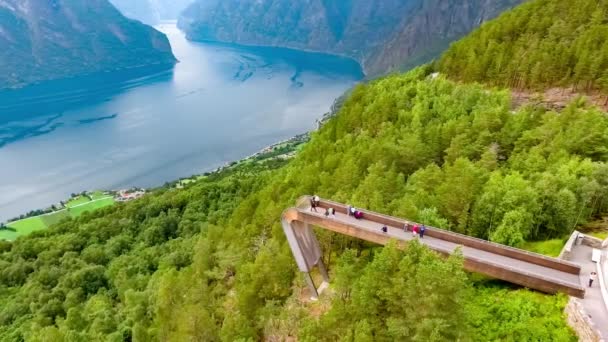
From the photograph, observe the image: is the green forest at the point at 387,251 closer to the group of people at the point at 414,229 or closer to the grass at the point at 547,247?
the grass at the point at 547,247

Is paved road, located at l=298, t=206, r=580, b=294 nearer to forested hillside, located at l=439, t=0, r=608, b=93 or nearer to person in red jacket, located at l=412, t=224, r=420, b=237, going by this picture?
person in red jacket, located at l=412, t=224, r=420, b=237

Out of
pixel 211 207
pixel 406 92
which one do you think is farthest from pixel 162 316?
pixel 211 207

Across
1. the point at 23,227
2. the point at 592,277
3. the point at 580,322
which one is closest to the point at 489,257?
the point at 592,277

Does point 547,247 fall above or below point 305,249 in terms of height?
above

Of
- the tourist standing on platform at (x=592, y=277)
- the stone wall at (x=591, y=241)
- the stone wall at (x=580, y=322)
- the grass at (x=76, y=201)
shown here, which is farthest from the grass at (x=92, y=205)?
the stone wall at (x=580, y=322)

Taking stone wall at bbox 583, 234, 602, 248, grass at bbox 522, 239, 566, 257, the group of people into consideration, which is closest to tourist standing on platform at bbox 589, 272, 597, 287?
stone wall at bbox 583, 234, 602, 248

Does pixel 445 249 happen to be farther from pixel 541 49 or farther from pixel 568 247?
pixel 541 49

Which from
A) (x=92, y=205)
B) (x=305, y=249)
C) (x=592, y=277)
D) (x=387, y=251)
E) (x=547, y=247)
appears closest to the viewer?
(x=387, y=251)
